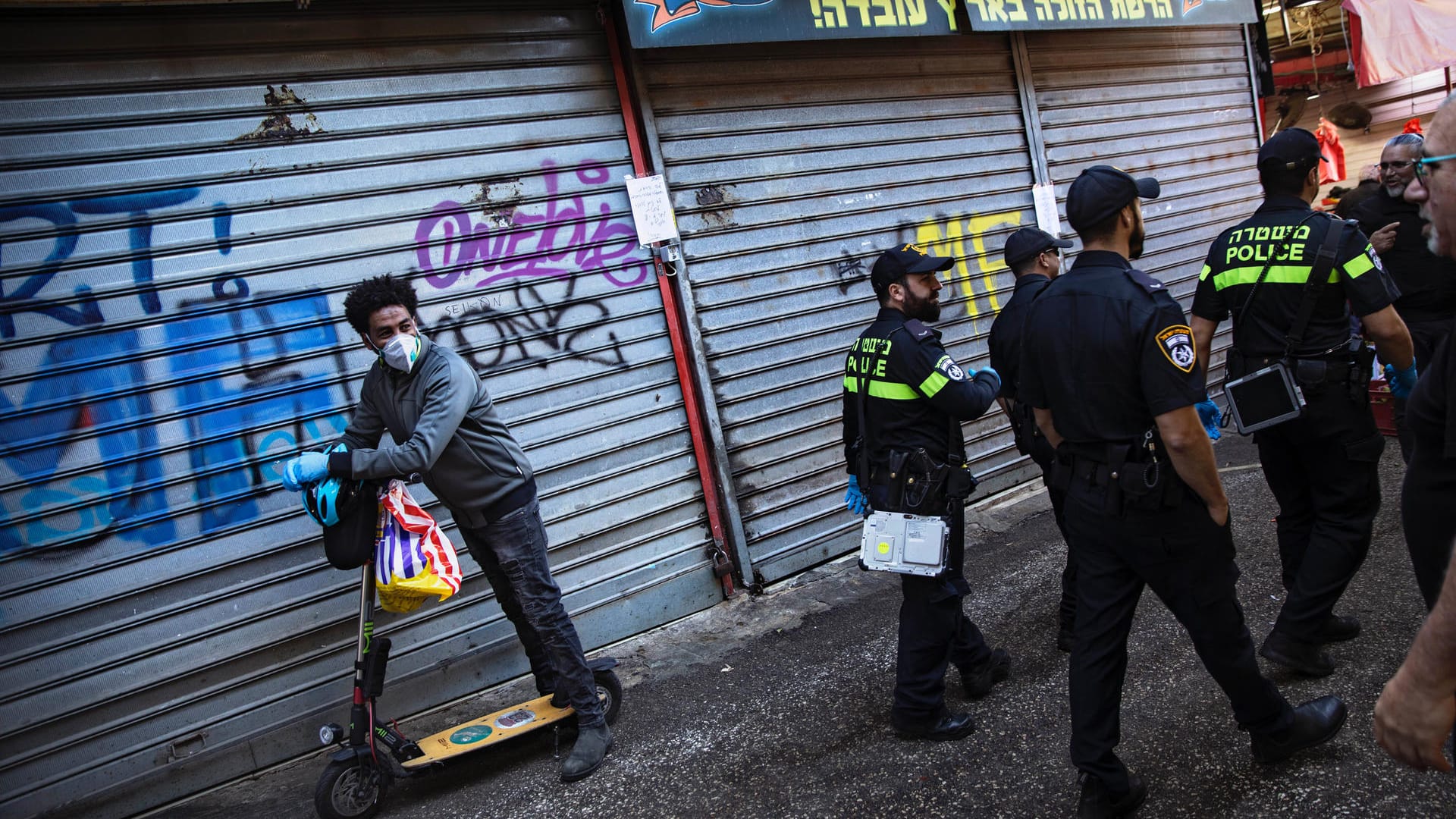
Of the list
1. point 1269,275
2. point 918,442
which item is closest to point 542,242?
point 918,442

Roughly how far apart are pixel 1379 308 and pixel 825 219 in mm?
3539

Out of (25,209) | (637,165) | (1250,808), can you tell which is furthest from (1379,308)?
(25,209)

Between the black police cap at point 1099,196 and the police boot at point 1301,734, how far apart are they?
1793 millimetres

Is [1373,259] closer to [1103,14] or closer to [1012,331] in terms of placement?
[1012,331]

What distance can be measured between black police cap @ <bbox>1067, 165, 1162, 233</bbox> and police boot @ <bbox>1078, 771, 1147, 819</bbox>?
5.95 ft

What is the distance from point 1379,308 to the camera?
3736 mm

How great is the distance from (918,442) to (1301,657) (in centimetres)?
175

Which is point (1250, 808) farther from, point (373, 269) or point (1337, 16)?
point (1337, 16)

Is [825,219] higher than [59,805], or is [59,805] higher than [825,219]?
[825,219]

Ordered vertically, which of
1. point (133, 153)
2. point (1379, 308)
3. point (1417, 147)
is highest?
point (133, 153)

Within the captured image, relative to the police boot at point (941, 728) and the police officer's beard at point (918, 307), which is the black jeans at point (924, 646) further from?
the police officer's beard at point (918, 307)

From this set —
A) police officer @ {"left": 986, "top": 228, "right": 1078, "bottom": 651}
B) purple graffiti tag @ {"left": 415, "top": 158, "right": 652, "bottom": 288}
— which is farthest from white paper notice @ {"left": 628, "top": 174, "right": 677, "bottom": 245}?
→ police officer @ {"left": 986, "top": 228, "right": 1078, "bottom": 651}

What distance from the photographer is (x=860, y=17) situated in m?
6.51

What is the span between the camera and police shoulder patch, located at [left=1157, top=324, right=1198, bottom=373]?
2.85 metres
